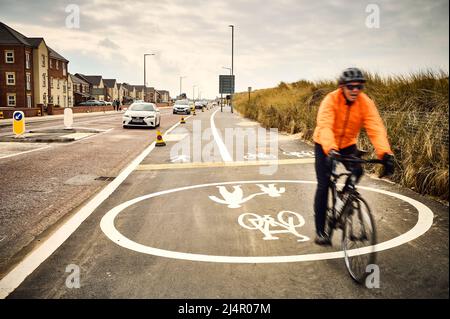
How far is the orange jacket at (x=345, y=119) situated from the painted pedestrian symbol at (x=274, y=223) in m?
1.32

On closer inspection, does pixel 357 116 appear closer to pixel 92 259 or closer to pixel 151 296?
pixel 151 296

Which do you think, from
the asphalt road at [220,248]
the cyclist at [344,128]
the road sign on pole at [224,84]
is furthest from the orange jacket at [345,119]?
the road sign on pole at [224,84]

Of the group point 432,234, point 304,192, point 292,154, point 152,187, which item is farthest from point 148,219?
point 292,154

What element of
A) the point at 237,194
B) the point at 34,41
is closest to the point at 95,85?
the point at 34,41

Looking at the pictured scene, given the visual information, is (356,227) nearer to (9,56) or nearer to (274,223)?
(274,223)

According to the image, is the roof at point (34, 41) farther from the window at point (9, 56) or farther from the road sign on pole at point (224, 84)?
the road sign on pole at point (224, 84)

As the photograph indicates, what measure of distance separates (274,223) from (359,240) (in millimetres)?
1678

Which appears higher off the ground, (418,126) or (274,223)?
(418,126)

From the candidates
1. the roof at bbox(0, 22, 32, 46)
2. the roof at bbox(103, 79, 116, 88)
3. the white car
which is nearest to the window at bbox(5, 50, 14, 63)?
the roof at bbox(0, 22, 32, 46)

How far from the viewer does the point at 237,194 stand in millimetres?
6723

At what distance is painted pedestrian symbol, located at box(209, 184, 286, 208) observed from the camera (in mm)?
6195

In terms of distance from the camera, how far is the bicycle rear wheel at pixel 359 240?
11.1ft

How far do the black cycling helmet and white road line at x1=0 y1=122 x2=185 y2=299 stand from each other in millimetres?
3535

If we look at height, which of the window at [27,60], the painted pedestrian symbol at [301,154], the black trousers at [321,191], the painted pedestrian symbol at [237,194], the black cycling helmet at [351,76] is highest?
the window at [27,60]
